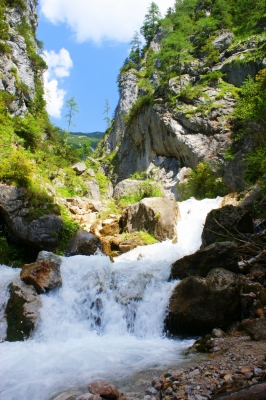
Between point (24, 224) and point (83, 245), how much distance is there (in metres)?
2.68

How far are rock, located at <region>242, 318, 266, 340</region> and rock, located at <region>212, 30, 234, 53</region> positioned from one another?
27.1 meters

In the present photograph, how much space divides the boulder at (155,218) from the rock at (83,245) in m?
3.41

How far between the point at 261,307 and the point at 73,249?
8.05 metres

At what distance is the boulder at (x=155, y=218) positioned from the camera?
559 inches

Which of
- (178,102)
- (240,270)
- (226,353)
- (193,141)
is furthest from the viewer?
(178,102)

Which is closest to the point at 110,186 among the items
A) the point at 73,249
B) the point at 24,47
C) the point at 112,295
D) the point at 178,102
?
the point at 178,102

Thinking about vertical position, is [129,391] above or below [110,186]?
below

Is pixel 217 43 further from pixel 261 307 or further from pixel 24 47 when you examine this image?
pixel 261 307

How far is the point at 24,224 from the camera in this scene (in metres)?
11.8

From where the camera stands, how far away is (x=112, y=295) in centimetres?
845

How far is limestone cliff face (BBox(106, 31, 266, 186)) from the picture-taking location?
21.7 m

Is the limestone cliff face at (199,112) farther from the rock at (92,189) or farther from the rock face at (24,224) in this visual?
the rock face at (24,224)

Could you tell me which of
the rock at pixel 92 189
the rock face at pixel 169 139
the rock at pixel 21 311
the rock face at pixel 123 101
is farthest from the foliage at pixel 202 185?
the rock face at pixel 123 101

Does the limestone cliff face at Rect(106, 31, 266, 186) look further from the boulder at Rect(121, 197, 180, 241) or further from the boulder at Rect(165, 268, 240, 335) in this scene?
the boulder at Rect(165, 268, 240, 335)
